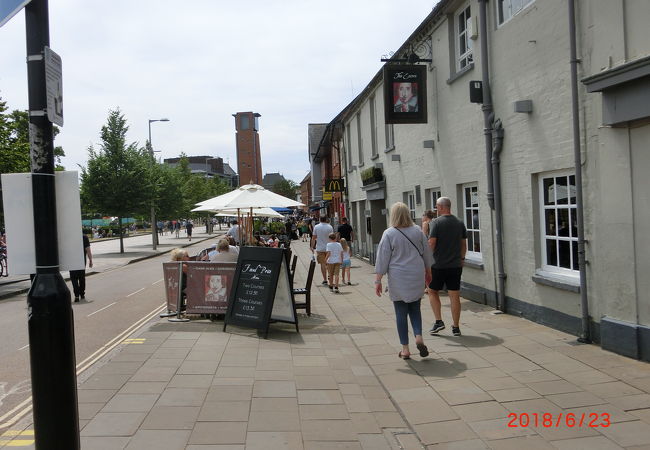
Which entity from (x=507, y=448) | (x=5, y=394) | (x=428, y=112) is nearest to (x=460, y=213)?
(x=428, y=112)

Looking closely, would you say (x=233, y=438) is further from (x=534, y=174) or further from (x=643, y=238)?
(x=534, y=174)

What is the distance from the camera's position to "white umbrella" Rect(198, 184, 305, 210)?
10.4 m

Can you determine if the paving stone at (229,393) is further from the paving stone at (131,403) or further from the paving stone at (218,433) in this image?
the paving stone at (218,433)

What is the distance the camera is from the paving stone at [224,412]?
450 cm

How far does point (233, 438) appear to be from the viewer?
4102 mm

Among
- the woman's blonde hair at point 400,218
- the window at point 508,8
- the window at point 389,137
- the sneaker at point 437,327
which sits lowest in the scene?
the sneaker at point 437,327

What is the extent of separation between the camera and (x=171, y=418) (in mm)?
4508

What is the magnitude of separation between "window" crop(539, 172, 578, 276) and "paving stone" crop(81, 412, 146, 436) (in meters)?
5.46

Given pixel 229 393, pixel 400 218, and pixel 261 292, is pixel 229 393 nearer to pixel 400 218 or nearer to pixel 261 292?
pixel 400 218

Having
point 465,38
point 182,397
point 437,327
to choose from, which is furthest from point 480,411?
point 465,38

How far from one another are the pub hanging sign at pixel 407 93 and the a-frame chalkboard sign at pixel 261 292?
4.71m

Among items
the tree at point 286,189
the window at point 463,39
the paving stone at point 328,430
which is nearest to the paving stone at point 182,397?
the paving stone at point 328,430

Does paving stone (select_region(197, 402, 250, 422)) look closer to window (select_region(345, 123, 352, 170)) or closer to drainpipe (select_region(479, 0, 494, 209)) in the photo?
drainpipe (select_region(479, 0, 494, 209))

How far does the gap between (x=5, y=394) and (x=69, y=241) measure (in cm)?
344
